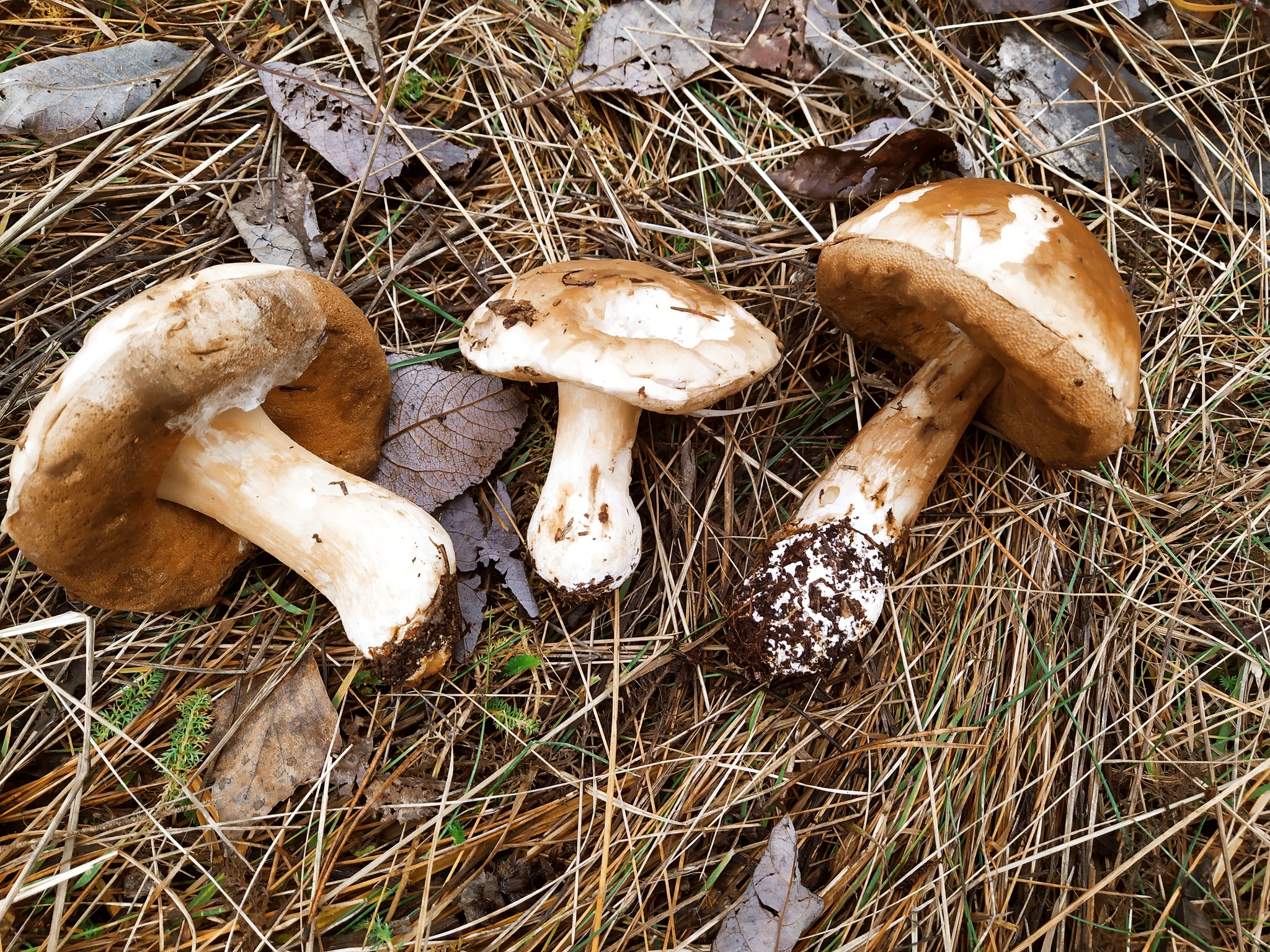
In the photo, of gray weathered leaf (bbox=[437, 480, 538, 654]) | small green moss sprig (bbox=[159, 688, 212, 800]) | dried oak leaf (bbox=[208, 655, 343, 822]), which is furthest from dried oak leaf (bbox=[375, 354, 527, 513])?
small green moss sprig (bbox=[159, 688, 212, 800])

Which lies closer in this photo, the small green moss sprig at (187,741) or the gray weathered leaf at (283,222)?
the small green moss sprig at (187,741)

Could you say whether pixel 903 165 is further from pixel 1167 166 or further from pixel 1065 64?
pixel 1167 166

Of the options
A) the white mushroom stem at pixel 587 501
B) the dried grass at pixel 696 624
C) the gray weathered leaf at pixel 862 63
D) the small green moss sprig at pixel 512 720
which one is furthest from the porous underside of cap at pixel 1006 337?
the small green moss sprig at pixel 512 720

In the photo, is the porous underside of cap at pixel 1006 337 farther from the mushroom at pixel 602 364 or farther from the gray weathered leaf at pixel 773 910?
the gray weathered leaf at pixel 773 910

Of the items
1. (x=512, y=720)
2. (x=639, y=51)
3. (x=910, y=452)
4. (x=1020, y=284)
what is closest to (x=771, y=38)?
(x=639, y=51)

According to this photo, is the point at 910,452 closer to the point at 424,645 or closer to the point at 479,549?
the point at 479,549

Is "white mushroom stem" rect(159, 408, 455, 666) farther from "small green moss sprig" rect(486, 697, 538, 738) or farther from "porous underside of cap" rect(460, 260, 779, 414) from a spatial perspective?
"porous underside of cap" rect(460, 260, 779, 414)
